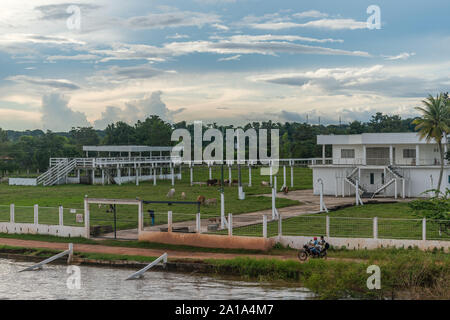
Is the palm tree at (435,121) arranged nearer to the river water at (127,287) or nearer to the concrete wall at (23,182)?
the river water at (127,287)

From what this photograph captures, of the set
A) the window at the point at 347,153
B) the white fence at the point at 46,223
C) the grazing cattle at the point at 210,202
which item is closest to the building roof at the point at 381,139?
the window at the point at 347,153

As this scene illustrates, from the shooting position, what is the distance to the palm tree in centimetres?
5131

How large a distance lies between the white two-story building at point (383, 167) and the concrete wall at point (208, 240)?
26510 mm

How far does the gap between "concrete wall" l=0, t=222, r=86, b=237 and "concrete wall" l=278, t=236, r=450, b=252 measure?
11615mm

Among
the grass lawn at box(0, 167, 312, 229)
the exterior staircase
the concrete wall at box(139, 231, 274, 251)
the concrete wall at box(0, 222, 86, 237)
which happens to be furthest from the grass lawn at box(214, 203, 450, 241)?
the exterior staircase

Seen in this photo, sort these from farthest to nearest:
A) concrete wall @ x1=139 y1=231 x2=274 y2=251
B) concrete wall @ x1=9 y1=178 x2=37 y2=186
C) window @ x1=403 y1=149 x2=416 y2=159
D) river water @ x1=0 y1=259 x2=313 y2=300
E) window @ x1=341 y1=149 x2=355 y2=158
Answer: concrete wall @ x1=9 y1=178 x2=37 y2=186, window @ x1=341 y1=149 x2=355 y2=158, window @ x1=403 y1=149 x2=416 y2=159, concrete wall @ x1=139 y1=231 x2=274 y2=251, river water @ x1=0 y1=259 x2=313 y2=300

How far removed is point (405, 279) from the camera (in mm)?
22406

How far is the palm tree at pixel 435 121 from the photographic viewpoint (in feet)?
168

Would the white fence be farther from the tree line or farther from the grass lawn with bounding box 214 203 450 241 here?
the tree line

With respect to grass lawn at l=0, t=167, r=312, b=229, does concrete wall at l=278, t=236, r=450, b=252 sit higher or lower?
higher

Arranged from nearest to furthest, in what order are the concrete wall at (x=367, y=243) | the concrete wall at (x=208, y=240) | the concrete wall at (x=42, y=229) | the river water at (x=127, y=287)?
the river water at (x=127, y=287) < the concrete wall at (x=367, y=243) < the concrete wall at (x=208, y=240) < the concrete wall at (x=42, y=229)

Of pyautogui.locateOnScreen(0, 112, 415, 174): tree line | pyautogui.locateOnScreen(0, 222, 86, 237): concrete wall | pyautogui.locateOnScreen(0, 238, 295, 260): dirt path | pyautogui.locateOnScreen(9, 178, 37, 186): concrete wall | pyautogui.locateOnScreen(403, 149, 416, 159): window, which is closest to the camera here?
pyautogui.locateOnScreen(0, 238, 295, 260): dirt path

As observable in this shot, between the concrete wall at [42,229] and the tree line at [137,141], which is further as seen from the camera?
the tree line at [137,141]
